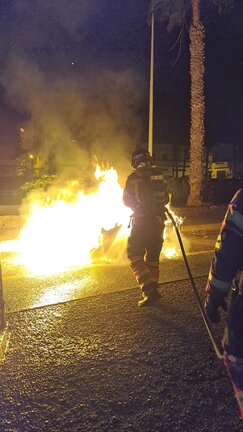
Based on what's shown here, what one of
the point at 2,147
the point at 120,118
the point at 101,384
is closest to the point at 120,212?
the point at 101,384

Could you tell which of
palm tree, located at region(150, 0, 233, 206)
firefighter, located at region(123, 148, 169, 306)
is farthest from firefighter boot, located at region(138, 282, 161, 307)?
palm tree, located at region(150, 0, 233, 206)

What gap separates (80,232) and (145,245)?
10.7 feet

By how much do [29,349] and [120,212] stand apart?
431 centimetres

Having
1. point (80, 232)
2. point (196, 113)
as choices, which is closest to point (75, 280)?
point (80, 232)

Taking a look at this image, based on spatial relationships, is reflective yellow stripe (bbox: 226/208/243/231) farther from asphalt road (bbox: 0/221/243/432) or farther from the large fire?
the large fire

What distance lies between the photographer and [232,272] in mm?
2035

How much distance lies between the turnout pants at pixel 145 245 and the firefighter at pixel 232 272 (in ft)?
7.89

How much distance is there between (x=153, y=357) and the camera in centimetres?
312

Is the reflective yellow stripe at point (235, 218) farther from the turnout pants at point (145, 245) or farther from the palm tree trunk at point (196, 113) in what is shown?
the palm tree trunk at point (196, 113)

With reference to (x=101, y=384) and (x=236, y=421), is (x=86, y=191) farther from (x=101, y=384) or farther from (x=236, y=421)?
(x=236, y=421)

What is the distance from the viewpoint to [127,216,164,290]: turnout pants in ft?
14.8

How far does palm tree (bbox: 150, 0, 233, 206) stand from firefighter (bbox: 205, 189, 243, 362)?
13159mm

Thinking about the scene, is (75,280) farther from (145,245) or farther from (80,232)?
(80,232)

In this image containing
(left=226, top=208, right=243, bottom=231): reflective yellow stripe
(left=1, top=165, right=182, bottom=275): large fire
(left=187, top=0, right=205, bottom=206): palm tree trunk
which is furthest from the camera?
(left=187, top=0, right=205, bottom=206): palm tree trunk
